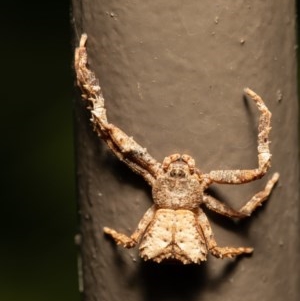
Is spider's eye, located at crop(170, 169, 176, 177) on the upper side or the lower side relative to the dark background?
lower

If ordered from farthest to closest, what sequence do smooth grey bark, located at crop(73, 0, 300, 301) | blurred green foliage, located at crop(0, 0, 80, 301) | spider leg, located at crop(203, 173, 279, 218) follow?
blurred green foliage, located at crop(0, 0, 80, 301), spider leg, located at crop(203, 173, 279, 218), smooth grey bark, located at crop(73, 0, 300, 301)

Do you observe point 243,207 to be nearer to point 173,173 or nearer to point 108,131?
point 173,173

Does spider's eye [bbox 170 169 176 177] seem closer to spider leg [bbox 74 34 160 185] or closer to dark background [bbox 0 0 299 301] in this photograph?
spider leg [bbox 74 34 160 185]

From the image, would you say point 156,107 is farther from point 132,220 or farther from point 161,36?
point 132,220

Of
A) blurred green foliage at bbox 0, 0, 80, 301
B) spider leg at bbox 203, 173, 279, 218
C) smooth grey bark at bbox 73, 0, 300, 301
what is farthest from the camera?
blurred green foliage at bbox 0, 0, 80, 301

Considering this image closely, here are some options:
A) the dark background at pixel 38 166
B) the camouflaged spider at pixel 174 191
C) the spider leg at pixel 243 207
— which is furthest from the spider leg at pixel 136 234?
the dark background at pixel 38 166

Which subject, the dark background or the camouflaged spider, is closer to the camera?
the camouflaged spider

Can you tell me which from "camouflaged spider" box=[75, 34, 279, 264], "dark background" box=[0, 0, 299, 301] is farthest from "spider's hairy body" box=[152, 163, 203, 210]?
"dark background" box=[0, 0, 299, 301]
